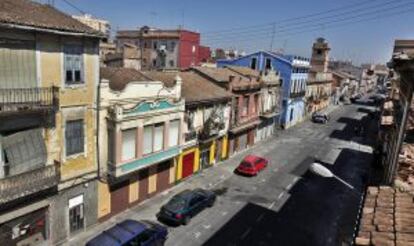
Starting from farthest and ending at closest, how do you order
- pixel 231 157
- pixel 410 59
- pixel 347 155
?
pixel 347 155 → pixel 231 157 → pixel 410 59

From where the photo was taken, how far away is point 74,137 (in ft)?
59.3

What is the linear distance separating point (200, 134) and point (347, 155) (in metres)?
20.9

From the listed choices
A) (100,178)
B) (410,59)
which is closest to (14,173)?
(100,178)

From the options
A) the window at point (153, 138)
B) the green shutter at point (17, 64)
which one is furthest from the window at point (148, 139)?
the green shutter at point (17, 64)

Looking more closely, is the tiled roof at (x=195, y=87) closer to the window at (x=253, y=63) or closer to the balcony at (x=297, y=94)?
the window at (x=253, y=63)

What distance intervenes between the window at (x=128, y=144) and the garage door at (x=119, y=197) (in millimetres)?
A: 2160

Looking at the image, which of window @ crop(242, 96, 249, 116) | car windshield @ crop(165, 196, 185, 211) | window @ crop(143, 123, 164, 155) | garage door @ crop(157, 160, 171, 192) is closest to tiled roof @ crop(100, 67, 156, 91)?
window @ crop(143, 123, 164, 155)

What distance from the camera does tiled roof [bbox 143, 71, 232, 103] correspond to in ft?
91.8

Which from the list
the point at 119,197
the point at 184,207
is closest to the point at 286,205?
the point at 184,207

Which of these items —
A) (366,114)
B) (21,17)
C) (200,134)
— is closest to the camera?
(21,17)

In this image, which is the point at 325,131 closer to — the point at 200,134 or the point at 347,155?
the point at 347,155

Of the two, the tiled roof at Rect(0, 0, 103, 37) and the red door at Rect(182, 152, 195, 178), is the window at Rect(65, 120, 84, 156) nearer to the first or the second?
the tiled roof at Rect(0, 0, 103, 37)

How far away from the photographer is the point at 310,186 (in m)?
29.5

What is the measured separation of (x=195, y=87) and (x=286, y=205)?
1304 centimetres
